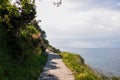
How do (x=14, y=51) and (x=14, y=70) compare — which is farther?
(x=14, y=51)

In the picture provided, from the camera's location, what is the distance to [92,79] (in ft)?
77.0

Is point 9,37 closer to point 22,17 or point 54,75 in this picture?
point 22,17

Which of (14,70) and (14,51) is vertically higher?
(14,51)

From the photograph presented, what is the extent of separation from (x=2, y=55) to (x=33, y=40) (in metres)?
12.1

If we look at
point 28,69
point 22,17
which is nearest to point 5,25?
point 22,17

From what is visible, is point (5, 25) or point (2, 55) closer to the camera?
point (2, 55)

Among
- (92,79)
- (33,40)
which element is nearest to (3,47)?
(92,79)

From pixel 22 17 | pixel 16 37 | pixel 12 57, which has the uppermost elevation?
pixel 22 17

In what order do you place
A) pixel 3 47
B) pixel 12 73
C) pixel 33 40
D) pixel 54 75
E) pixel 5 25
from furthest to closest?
1. pixel 33 40
2. pixel 5 25
3. pixel 54 75
4. pixel 3 47
5. pixel 12 73

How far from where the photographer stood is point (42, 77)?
24422 millimetres

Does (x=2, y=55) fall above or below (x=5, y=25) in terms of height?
below

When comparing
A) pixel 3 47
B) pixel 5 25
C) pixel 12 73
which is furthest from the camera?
pixel 5 25

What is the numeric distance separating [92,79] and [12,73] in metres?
5.81

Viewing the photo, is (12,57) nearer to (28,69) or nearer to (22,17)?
(28,69)
